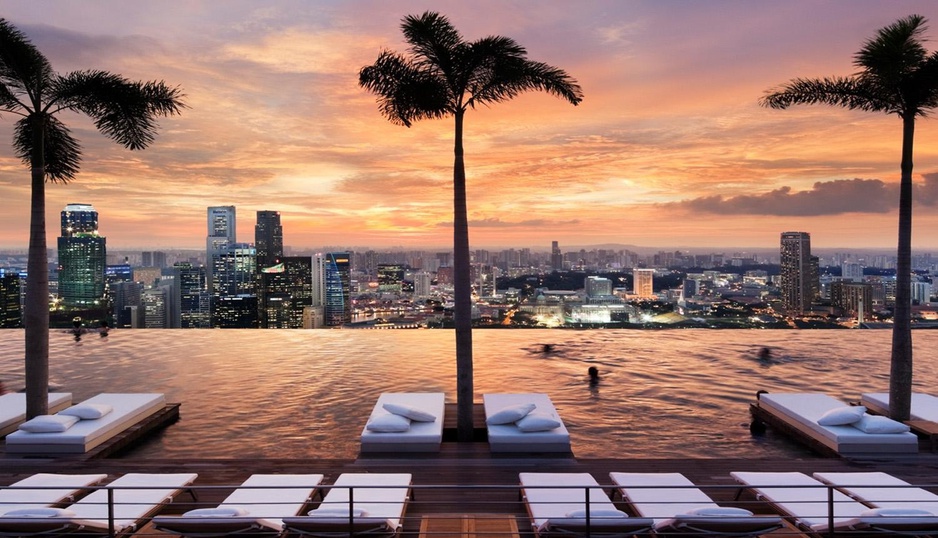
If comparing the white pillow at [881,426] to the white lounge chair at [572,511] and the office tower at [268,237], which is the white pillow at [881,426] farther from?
the office tower at [268,237]

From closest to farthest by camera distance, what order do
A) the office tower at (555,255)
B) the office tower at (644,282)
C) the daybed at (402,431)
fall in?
the daybed at (402,431), the office tower at (644,282), the office tower at (555,255)

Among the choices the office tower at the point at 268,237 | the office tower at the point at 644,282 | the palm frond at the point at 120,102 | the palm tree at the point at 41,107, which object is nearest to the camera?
the palm tree at the point at 41,107

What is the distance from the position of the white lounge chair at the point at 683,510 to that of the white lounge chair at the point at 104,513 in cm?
426

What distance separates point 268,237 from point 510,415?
41387 millimetres

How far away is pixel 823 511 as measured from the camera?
5121 mm

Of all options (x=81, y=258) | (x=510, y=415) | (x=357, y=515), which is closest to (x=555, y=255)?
(x=81, y=258)

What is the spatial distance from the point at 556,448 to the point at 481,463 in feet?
3.69

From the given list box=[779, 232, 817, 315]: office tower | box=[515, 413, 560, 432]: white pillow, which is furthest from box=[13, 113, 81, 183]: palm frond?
box=[779, 232, 817, 315]: office tower

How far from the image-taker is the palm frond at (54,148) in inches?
368

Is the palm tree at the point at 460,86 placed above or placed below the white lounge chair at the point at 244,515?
above

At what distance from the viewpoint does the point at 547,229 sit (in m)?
29.0

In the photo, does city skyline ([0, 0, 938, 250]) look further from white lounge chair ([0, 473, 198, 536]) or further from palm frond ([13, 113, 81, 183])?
white lounge chair ([0, 473, 198, 536])

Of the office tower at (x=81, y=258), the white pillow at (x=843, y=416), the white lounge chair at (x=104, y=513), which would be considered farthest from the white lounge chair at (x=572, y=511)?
the office tower at (x=81, y=258)

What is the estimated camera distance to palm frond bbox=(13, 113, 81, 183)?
368 inches
